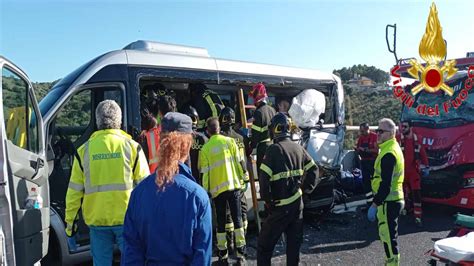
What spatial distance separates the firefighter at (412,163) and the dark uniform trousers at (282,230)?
393cm

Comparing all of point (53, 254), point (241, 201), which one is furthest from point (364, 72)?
point (53, 254)

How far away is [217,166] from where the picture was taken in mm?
5047

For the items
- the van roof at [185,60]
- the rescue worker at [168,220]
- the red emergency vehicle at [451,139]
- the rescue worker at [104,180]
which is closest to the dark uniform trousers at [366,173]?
the red emergency vehicle at [451,139]

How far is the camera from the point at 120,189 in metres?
3.45

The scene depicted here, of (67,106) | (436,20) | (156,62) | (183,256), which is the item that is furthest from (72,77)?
(436,20)

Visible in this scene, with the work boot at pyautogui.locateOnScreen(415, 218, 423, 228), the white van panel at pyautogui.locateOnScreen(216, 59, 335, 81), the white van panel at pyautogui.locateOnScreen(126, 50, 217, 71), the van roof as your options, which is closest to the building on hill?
the white van panel at pyautogui.locateOnScreen(216, 59, 335, 81)

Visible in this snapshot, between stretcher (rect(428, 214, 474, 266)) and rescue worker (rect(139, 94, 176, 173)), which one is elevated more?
rescue worker (rect(139, 94, 176, 173))

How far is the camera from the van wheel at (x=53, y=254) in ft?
15.0

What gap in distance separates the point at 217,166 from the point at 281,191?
40.9 inches

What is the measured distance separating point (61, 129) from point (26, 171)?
1.76m

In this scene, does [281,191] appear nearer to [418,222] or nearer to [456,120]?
[418,222]

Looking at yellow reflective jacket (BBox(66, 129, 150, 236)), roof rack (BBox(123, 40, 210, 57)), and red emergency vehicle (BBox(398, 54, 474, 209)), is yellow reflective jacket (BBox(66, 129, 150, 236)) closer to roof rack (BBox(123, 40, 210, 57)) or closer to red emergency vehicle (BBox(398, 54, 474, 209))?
roof rack (BBox(123, 40, 210, 57))

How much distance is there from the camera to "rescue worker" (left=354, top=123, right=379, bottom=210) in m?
9.30

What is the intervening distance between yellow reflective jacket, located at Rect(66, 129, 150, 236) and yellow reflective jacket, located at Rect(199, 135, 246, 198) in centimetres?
164
